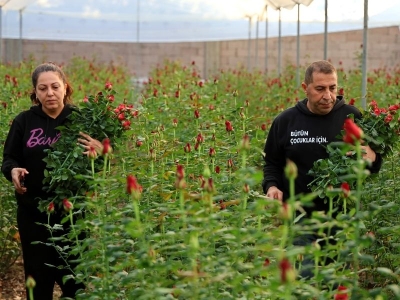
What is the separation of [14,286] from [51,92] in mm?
1858

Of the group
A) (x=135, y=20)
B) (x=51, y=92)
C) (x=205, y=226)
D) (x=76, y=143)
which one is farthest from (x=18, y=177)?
(x=135, y=20)

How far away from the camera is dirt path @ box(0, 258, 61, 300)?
18.0 ft

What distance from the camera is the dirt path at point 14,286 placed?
5473 mm

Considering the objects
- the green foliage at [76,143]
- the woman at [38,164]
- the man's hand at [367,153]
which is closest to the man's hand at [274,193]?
the man's hand at [367,153]

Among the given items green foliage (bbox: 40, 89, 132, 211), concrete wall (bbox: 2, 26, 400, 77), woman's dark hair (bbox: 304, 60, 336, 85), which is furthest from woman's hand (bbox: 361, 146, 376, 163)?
concrete wall (bbox: 2, 26, 400, 77)

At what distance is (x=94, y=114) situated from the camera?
4.23 meters

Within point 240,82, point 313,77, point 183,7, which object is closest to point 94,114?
point 313,77

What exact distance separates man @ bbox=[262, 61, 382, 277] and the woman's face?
3.55 ft

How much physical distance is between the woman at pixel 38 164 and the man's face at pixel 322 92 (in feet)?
4.04

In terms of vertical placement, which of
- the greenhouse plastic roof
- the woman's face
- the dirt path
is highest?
the greenhouse plastic roof

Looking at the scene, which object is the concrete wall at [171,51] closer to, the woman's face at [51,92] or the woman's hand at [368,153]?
the woman's face at [51,92]

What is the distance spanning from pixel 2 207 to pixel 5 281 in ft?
2.12

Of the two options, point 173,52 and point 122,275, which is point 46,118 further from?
point 173,52

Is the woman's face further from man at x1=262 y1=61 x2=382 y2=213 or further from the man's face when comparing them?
the man's face
